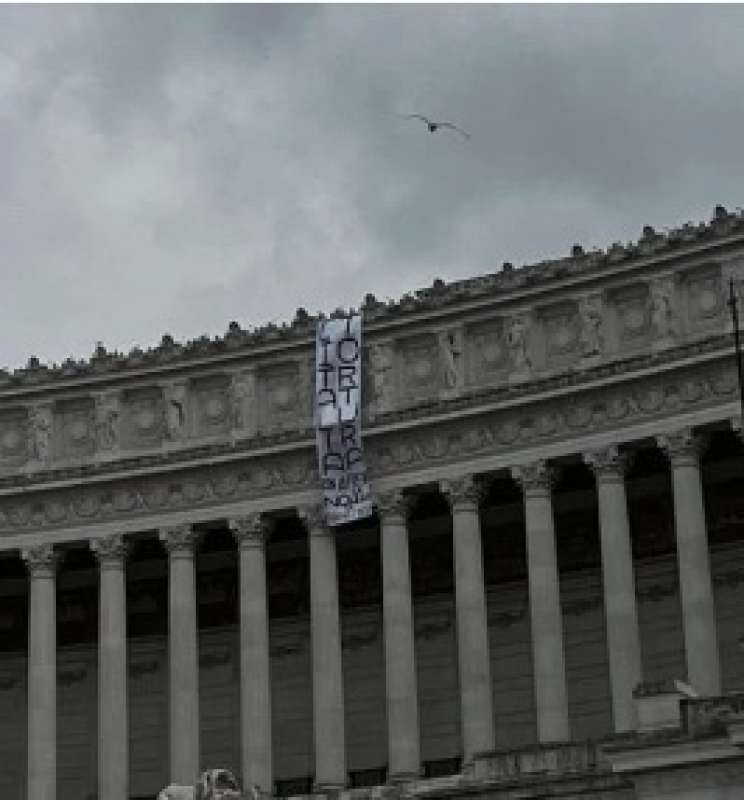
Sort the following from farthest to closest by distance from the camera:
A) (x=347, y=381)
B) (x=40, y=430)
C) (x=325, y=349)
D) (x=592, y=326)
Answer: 1. (x=40, y=430)
2. (x=325, y=349)
3. (x=347, y=381)
4. (x=592, y=326)

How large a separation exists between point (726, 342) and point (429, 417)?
Answer: 34.6 feet

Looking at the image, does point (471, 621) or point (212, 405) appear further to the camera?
point (212, 405)

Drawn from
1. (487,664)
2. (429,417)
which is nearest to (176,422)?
(429,417)

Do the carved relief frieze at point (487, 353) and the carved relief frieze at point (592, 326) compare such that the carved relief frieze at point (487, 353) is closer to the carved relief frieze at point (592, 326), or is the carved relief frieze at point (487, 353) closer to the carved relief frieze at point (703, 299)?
the carved relief frieze at point (592, 326)

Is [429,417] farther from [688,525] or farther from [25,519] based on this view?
[25,519]

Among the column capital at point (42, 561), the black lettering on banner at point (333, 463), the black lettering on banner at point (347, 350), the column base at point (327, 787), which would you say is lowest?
the column base at point (327, 787)

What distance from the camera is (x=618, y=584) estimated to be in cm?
6794

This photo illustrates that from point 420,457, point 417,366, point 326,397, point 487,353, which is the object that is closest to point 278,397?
point 326,397

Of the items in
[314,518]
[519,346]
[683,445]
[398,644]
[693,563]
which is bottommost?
[398,644]

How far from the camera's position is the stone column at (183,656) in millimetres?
72938

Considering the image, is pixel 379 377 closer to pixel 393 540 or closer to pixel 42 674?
pixel 393 540

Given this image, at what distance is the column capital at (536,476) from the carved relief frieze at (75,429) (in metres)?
16.3

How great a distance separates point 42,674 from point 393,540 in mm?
13294

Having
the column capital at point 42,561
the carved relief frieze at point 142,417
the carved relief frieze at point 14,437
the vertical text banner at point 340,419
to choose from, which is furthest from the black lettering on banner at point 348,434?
the carved relief frieze at point 14,437
